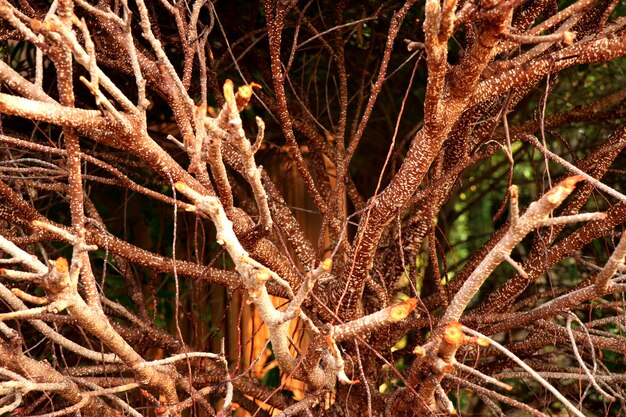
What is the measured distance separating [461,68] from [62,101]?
50 cm

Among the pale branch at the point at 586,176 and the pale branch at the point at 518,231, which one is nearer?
the pale branch at the point at 518,231

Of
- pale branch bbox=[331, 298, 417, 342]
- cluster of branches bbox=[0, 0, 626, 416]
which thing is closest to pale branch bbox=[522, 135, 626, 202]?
cluster of branches bbox=[0, 0, 626, 416]

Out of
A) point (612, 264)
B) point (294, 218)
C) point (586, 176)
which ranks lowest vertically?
point (294, 218)

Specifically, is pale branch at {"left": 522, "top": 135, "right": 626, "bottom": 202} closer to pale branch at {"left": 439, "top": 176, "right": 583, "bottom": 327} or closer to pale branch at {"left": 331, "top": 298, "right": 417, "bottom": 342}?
pale branch at {"left": 439, "top": 176, "right": 583, "bottom": 327}

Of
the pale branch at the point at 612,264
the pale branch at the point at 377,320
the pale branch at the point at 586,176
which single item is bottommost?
the pale branch at the point at 377,320

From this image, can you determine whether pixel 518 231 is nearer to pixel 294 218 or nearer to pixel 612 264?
pixel 612 264

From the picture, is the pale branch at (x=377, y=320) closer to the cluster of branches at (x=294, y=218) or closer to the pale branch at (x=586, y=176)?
the cluster of branches at (x=294, y=218)

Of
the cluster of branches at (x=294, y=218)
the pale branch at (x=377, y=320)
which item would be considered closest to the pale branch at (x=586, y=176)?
the cluster of branches at (x=294, y=218)

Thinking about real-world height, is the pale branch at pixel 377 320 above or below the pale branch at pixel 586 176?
below

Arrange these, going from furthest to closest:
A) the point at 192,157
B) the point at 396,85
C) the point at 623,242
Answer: the point at 396,85 → the point at 192,157 → the point at 623,242

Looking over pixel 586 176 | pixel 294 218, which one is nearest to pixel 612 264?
pixel 586 176

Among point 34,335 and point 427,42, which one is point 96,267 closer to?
point 34,335

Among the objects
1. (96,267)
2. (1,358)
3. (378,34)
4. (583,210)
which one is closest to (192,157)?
(1,358)

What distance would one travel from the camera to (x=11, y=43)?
6.39 feet
